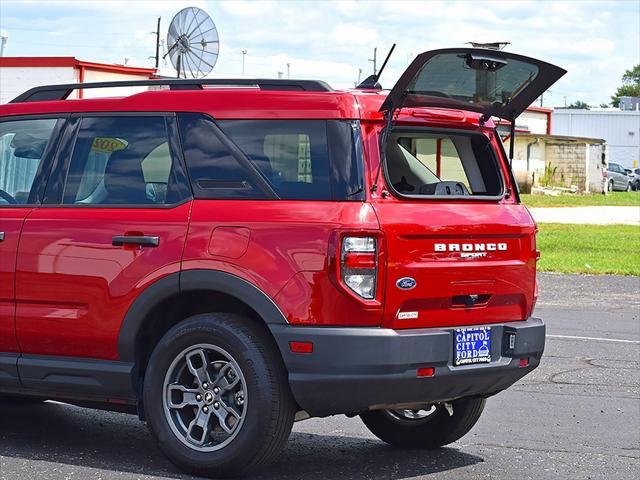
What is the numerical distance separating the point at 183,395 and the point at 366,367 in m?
1.02

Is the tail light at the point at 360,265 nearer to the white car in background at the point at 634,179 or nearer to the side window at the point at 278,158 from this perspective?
the side window at the point at 278,158

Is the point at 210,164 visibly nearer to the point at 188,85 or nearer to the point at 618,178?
the point at 188,85

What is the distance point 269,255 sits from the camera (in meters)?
6.05

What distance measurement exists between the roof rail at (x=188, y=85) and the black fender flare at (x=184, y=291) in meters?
0.97

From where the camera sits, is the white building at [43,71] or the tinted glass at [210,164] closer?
the tinted glass at [210,164]

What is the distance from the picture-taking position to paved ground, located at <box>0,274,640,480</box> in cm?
655

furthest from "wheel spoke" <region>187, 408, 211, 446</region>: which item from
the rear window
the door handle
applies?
the rear window

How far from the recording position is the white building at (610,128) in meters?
97.2

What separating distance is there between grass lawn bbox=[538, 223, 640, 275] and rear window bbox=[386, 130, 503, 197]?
44.3 ft

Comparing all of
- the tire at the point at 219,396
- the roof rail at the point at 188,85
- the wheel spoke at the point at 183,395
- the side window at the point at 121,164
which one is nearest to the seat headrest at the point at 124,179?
the side window at the point at 121,164

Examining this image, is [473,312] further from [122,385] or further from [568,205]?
[568,205]

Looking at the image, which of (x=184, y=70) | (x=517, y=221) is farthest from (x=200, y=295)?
(x=184, y=70)

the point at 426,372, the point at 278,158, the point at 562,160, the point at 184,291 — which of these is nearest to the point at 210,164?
the point at 278,158

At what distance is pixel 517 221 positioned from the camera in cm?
664
